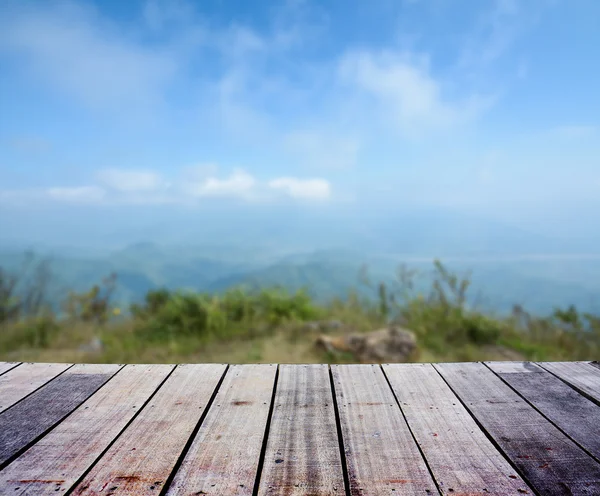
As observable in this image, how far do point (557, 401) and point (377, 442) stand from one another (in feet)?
2.49

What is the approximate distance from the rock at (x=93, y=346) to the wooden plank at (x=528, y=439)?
3.33 meters

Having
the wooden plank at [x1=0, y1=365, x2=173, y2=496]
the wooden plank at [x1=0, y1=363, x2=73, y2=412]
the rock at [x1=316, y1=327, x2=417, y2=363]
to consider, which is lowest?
the rock at [x1=316, y1=327, x2=417, y2=363]

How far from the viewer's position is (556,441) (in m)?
1.36

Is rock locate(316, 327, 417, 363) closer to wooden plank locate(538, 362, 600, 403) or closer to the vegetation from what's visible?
the vegetation

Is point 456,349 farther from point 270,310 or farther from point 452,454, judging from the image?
point 452,454

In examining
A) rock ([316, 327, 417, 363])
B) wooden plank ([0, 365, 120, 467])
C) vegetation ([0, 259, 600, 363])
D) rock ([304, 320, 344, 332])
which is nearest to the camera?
wooden plank ([0, 365, 120, 467])

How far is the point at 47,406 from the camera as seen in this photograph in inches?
64.2

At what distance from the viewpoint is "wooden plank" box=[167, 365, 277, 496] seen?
113 centimetres

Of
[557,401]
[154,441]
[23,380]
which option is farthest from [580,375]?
[23,380]

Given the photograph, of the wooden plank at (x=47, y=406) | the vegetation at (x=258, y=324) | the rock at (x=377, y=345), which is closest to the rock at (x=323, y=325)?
the vegetation at (x=258, y=324)

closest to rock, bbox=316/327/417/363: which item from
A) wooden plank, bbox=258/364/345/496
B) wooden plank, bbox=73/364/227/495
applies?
wooden plank, bbox=258/364/345/496

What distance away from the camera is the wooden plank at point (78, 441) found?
1154 millimetres

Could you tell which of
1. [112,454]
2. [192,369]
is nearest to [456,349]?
[192,369]

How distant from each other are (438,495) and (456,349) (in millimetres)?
3185
